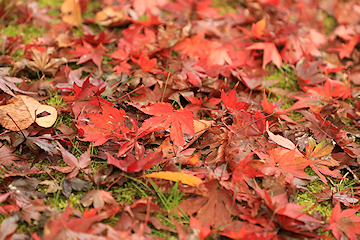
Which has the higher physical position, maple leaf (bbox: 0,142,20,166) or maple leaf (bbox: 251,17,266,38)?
maple leaf (bbox: 251,17,266,38)

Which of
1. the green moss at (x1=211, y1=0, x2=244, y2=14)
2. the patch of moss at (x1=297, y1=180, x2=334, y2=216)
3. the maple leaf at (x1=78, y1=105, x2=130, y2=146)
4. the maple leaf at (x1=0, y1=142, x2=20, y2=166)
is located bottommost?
the patch of moss at (x1=297, y1=180, x2=334, y2=216)

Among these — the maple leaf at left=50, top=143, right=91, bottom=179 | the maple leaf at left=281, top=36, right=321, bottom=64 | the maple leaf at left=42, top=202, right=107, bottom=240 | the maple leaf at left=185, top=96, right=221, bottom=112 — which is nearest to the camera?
the maple leaf at left=42, top=202, right=107, bottom=240

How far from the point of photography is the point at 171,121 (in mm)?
1307

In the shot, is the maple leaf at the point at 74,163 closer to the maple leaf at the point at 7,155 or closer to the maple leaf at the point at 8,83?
the maple leaf at the point at 7,155

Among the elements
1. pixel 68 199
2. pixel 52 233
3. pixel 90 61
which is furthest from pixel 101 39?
pixel 52 233

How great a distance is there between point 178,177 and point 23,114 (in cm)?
82

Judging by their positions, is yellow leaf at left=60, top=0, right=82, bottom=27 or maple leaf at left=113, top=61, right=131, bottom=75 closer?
maple leaf at left=113, top=61, right=131, bottom=75

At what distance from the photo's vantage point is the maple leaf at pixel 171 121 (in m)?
1.28

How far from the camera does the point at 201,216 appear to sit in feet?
3.69

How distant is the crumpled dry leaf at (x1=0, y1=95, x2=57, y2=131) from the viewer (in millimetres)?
1326

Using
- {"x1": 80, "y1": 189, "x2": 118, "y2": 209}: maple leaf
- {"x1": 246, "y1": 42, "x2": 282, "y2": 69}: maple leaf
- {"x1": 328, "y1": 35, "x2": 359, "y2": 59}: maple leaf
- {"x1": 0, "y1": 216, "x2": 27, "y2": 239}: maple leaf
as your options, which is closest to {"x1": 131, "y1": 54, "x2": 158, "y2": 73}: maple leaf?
{"x1": 246, "y1": 42, "x2": 282, "y2": 69}: maple leaf

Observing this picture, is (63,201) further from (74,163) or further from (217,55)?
(217,55)

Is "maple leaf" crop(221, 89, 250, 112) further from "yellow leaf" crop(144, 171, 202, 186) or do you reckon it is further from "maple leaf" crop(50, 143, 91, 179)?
"maple leaf" crop(50, 143, 91, 179)

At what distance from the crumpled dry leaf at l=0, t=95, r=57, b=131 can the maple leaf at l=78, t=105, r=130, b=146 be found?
220 mm
